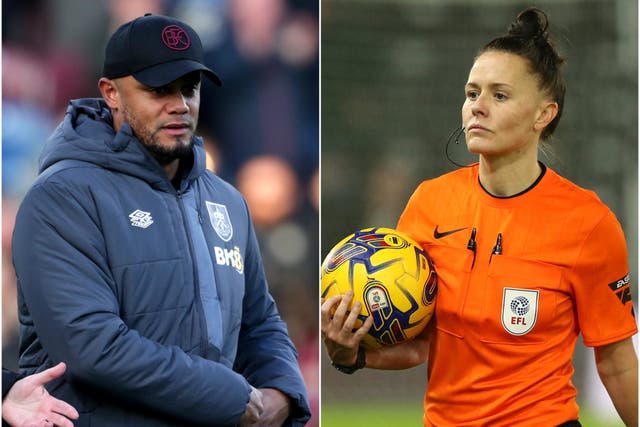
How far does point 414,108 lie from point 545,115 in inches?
131

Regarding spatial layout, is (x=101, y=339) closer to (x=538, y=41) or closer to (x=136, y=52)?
(x=136, y=52)

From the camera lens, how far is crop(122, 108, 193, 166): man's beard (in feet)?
8.01

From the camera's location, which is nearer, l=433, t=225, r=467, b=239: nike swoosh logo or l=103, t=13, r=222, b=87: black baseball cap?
l=103, t=13, r=222, b=87: black baseball cap

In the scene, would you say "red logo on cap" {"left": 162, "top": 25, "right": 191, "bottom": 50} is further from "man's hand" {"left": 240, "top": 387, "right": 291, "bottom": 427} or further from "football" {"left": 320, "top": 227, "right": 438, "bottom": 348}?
"man's hand" {"left": 240, "top": 387, "right": 291, "bottom": 427}

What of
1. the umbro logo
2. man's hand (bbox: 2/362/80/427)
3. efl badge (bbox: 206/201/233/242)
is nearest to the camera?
man's hand (bbox: 2/362/80/427)

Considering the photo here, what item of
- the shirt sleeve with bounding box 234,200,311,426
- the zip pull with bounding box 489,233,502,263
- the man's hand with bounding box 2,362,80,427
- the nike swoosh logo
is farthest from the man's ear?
the zip pull with bounding box 489,233,502,263

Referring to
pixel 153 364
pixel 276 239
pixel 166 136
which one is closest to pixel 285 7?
pixel 276 239

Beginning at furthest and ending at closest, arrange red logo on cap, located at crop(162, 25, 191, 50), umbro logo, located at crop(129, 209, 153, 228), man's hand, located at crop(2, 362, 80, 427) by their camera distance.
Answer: red logo on cap, located at crop(162, 25, 191, 50), umbro logo, located at crop(129, 209, 153, 228), man's hand, located at crop(2, 362, 80, 427)

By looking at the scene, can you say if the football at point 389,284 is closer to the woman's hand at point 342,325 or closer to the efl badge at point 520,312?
the woman's hand at point 342,325

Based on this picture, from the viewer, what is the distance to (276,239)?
4625 mm

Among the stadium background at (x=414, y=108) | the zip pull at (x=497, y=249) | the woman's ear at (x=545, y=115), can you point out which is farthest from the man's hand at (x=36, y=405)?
the stadium background at (x=414, y=108)

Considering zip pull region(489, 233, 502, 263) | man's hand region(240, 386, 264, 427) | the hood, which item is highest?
the hood

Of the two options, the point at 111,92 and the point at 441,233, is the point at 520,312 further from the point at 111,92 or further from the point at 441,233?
the point at 111,92

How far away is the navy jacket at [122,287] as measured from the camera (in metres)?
2.20
